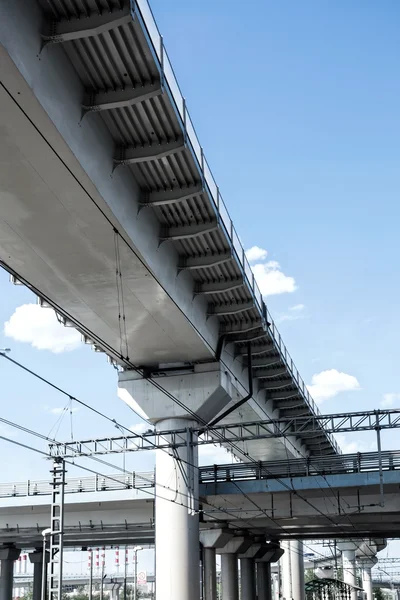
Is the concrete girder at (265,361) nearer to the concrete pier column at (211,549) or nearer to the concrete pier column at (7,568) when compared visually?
the concrete pier column at (211,549)

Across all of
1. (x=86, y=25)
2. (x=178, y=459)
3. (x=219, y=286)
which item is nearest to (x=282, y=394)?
(x=178, y=459)

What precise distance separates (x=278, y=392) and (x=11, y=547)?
89.4ft

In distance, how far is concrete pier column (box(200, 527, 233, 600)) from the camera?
154 feet

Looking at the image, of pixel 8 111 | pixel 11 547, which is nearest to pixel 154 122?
pixel 8 111

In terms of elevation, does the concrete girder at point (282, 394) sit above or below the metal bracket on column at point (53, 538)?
above

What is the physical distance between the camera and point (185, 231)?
2277 centimetres

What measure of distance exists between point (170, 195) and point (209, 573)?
124 feet

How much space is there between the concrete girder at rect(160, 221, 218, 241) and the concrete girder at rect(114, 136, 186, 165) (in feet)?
14.2

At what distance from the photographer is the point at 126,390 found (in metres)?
31.5

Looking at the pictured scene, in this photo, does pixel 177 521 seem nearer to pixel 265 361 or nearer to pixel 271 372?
pixel 265 361

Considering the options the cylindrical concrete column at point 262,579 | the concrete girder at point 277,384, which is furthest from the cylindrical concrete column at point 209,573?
the concrete girder at point 277,384

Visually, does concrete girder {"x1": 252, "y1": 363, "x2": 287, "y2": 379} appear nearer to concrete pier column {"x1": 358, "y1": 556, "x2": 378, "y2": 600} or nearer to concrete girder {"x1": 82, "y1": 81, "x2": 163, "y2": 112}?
concrete girder {"x1": 82, "y1": 81, "x2": 163, "y2": 112}

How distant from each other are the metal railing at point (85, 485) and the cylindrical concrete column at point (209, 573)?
38.9 feet

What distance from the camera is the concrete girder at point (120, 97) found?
16.1 meters
